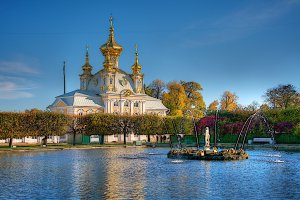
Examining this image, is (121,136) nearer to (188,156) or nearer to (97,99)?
(97,99)

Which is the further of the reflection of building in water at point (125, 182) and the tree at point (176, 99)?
the tree at point (176, 99)

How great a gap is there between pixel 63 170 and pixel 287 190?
1367 centimetres

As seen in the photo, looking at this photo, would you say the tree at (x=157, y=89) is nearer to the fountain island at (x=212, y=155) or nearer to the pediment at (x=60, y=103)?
the pediment at (x=60, y=103)

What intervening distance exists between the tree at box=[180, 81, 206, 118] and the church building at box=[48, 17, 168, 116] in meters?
Result: 11.1

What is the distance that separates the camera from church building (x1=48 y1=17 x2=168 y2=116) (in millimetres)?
91312

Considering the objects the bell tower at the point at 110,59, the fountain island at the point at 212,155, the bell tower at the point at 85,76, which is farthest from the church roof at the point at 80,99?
the fountain island at the point at 212,155

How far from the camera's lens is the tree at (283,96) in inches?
3895

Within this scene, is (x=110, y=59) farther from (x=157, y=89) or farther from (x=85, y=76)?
(x=157, y=89)

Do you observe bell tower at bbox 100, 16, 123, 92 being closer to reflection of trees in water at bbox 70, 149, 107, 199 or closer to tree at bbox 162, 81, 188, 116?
tree at bbox 162, 81, 188, 116

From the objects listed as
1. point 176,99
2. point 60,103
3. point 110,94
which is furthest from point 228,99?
point 60,103

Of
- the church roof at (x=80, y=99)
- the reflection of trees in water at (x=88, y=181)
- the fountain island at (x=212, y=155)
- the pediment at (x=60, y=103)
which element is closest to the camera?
the reflection of trees in water at (x=88, y=181)

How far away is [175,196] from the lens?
55.9ft

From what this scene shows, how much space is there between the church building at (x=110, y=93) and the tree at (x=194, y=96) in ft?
36.5

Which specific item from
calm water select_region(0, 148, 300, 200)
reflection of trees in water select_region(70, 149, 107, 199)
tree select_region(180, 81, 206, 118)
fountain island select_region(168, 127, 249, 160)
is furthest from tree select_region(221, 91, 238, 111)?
reflection of trees in water select_region(70, 149, 107, 199)
